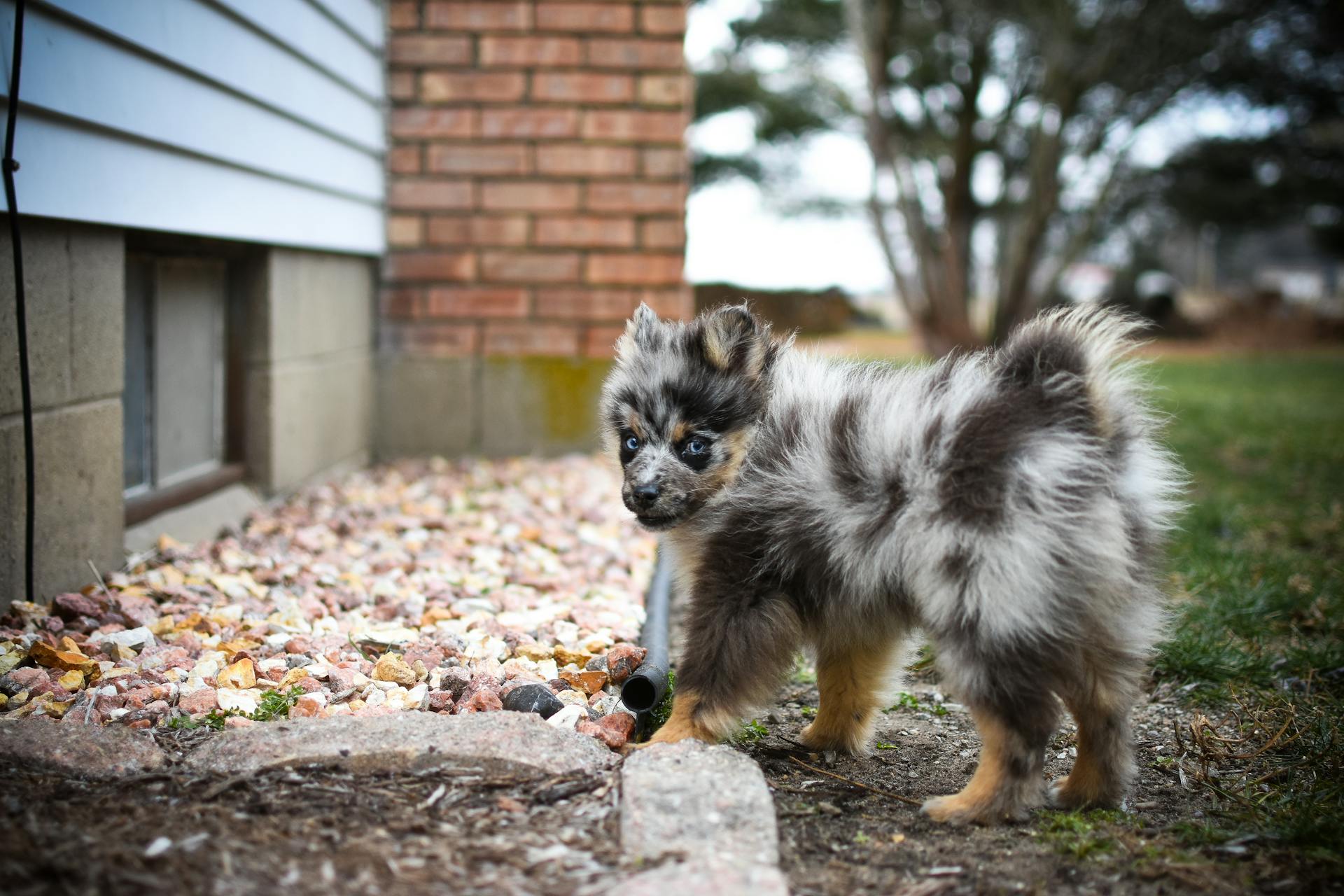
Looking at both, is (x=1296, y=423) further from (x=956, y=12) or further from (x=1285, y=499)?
(x=956, y=12)

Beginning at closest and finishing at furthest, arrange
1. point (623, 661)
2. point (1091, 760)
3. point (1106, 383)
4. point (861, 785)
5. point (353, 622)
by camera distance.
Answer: point (1106, 383) < point (1091, 760) < point (861, 785) < point (623, 661) < point (353, 622)

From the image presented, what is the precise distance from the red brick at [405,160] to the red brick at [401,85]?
0.99ft

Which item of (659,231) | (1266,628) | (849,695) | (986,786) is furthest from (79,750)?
(659,231)

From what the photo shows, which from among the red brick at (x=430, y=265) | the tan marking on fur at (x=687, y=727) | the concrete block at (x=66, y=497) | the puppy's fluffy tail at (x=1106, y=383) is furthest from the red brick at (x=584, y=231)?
the tan marking on fur at (x=687, y=727)

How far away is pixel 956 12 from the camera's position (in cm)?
1780

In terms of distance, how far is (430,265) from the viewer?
6770 millimetres

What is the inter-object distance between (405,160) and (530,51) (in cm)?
99

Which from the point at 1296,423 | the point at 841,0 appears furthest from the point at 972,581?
the point at 841,0

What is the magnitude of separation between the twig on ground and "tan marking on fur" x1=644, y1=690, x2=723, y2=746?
0.34m

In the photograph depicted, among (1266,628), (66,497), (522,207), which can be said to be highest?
(522,207)

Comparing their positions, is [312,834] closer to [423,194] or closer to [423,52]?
[423,194]

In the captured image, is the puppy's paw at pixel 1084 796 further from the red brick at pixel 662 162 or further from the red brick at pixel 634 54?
the red brick at pixel 634 54

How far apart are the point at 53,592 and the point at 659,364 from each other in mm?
2104

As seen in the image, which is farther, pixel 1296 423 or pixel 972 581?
pixel 1296 423
